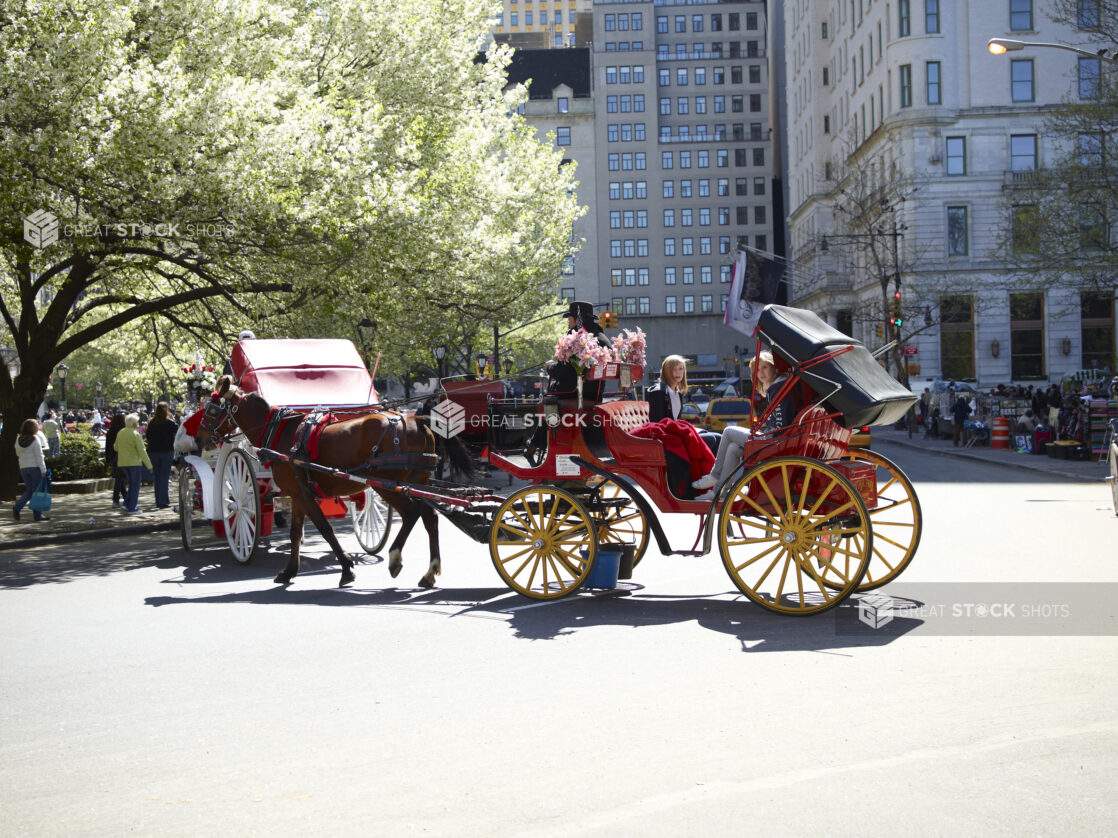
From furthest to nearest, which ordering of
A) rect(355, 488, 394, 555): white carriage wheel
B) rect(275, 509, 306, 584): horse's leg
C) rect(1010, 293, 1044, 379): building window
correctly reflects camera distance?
rect(1010, 293, 1044, 379): building window < rect(355, 488, 394, 555): white carriage wheel < rect(275, 509, 306, 584): horse's leg

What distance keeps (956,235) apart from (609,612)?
58.2 metres

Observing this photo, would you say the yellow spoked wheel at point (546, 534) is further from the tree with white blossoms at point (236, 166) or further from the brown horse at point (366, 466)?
the tree with white blossoms at point (236, 166)

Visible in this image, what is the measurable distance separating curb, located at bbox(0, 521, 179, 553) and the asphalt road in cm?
569

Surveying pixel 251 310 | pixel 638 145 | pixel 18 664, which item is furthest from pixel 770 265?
pixel 638 145

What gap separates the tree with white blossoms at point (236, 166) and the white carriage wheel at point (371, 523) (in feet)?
18.3

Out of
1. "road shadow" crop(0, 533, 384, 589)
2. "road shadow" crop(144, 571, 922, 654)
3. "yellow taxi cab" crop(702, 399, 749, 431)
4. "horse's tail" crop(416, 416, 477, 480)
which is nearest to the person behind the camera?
"road shadow" crop(144, 571, 922, 654)

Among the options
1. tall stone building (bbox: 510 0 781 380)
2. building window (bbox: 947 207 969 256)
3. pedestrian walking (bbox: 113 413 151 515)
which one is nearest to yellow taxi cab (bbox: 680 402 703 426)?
pedestrian walking (bbox: 113 413 151 515)

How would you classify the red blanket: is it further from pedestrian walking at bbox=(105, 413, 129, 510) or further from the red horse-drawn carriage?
pedestrian walking at bbox=(105, 413, 129, 510)

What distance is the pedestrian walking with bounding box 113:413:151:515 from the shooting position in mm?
19953

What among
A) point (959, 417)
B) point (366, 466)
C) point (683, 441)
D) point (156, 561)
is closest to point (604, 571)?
point (683, 441)

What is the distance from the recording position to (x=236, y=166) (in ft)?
53.7

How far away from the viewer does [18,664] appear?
25.4 feet

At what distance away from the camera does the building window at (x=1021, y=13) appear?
61.6 meters

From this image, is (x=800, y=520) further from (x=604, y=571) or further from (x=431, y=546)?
(x=431, y=546)
